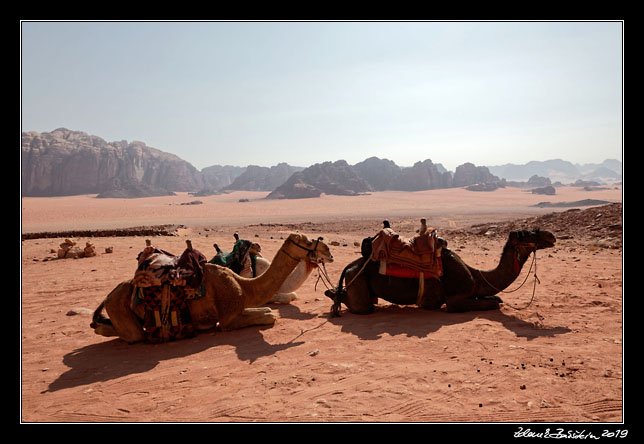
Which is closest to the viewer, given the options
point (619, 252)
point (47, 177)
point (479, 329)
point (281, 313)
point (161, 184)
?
point (479, 329)

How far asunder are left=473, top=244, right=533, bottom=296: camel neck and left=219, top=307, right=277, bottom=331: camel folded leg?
3283 millimetres

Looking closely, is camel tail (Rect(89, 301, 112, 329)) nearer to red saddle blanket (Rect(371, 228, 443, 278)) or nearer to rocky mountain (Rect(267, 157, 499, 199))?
red saddle blanket (Rect(371, 228, 443, 278))

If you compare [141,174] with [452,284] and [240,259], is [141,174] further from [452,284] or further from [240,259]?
[452,284]

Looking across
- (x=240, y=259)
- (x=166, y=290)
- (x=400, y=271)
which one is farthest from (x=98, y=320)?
(x=400, y=271)

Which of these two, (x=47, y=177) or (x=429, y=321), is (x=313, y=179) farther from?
(x=429, y=321)

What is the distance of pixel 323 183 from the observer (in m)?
103

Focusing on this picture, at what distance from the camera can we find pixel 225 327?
5.73 m

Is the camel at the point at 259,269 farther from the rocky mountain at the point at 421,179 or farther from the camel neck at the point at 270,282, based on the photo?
the rocky mountain at the point at 421,179

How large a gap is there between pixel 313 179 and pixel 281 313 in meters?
102


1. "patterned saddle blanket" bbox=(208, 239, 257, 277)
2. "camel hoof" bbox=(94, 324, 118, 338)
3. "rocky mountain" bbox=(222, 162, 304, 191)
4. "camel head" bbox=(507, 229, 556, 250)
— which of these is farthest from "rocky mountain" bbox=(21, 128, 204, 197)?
"camel head" bbox=(507, 229, 556, 250)

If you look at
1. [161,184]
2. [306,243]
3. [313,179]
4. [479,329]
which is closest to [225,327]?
[306,243]

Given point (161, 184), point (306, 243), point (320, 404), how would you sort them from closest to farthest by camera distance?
point (320, 404) < point (306, 243) < point (161, 184)

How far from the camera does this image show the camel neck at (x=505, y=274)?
6.27 metres

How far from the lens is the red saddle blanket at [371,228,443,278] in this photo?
6125 millimetres
